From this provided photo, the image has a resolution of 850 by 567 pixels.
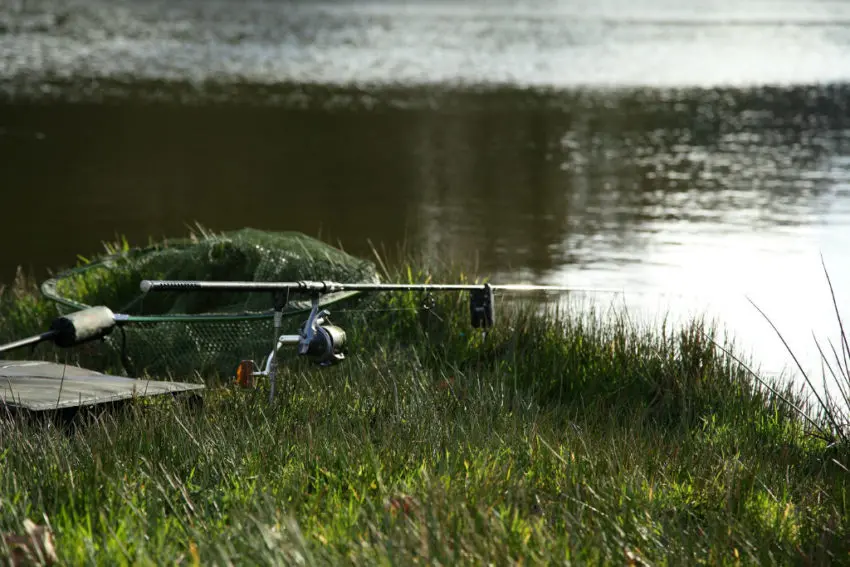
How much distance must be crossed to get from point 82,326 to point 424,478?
2.07m

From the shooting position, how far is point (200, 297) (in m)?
6.87

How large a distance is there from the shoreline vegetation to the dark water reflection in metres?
4.44

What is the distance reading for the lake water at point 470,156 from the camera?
37.4 feet

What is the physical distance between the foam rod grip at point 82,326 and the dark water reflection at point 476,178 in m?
5.48

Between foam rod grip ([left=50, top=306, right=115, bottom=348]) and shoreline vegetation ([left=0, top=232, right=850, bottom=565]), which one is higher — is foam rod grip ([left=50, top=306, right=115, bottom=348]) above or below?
above

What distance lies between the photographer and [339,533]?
10.7ft

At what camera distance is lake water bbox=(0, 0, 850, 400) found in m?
11.4

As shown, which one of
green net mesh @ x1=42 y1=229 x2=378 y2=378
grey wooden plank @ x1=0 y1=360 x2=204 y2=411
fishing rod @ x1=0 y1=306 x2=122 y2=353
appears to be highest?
fishing rod @ x1=0 y1=306 x2=122 y2=353

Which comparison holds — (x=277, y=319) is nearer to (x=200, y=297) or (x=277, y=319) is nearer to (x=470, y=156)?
(x=200, y=297)

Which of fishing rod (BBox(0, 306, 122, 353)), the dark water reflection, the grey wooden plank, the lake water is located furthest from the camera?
the dark water reflection

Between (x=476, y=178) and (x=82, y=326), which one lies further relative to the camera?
(x=476, y=178)

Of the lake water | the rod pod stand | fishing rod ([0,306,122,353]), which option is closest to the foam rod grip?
fishing rod ([0,306,122,353])

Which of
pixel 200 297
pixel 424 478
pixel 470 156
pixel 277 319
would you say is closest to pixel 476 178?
pixel 470 156

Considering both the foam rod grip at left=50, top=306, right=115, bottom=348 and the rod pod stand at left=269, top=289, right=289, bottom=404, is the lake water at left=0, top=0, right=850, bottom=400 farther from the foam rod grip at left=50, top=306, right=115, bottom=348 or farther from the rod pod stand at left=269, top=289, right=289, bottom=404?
the rod pod stand at left=269, top=289, right=289, bottom=404
